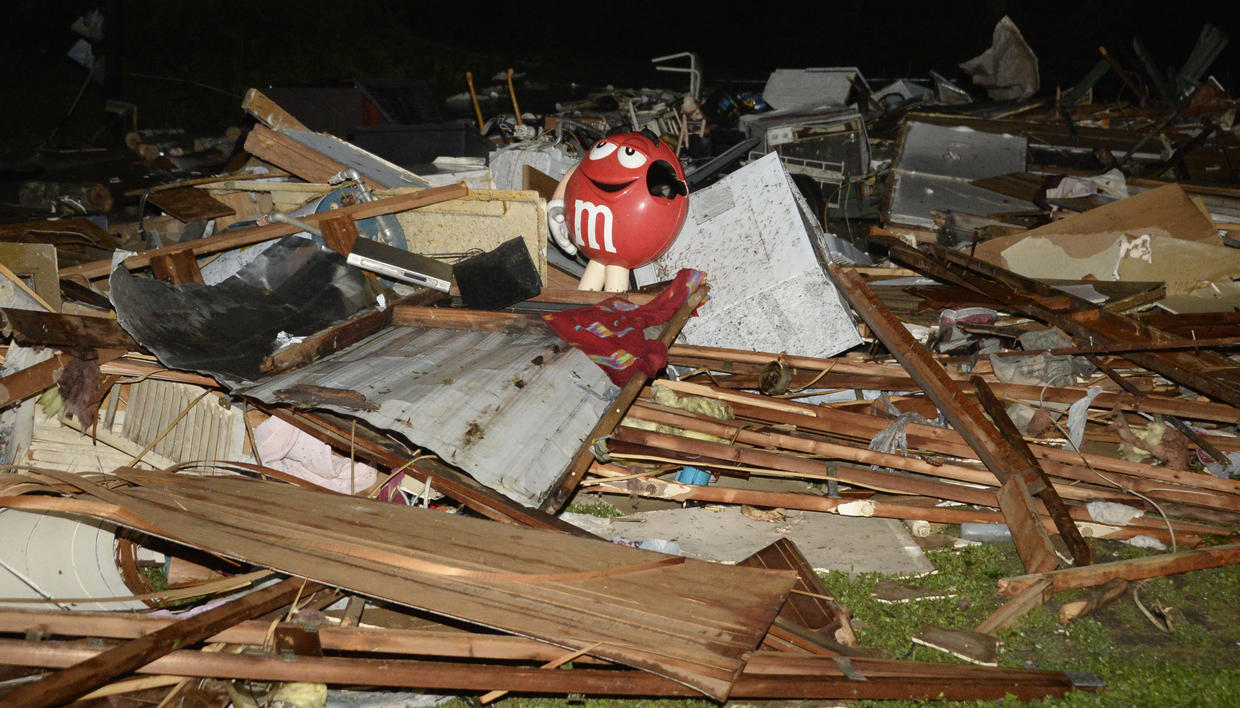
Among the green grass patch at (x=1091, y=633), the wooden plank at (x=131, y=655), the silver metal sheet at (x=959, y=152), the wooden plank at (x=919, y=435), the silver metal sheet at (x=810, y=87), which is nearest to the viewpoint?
the wooden plank at (x=131, y=655)

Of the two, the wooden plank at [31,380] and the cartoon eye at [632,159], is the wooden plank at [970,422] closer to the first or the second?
the cartoon eye at [632,159]

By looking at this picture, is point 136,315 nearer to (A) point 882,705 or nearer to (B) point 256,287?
(B) point 256,287

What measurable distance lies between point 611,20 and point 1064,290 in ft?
47.7

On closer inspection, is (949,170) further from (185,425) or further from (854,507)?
(185,425)

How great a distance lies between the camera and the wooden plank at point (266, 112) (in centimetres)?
675

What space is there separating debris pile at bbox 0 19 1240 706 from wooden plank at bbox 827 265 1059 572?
2 cm

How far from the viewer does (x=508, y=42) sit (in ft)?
59.1

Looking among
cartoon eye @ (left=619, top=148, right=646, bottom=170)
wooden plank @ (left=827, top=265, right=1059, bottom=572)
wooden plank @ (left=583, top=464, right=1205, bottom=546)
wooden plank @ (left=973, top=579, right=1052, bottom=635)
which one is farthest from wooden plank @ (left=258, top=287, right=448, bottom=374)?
wooden plank @ (left=973, top=579, right=1052, bottom=635)

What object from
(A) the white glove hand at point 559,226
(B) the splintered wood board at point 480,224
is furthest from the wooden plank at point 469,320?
(A) the white glove hand at point 559,226

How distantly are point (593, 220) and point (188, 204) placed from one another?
136 inches

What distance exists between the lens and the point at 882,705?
3271 millimetres

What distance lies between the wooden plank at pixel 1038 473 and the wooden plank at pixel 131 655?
3.54m

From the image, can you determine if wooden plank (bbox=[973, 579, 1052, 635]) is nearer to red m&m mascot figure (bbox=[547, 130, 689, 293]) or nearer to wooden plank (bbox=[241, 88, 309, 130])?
red m&m mascot figure (bbox=[547, 130, 689, 293])

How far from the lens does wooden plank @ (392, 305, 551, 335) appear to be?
4.89 metres
